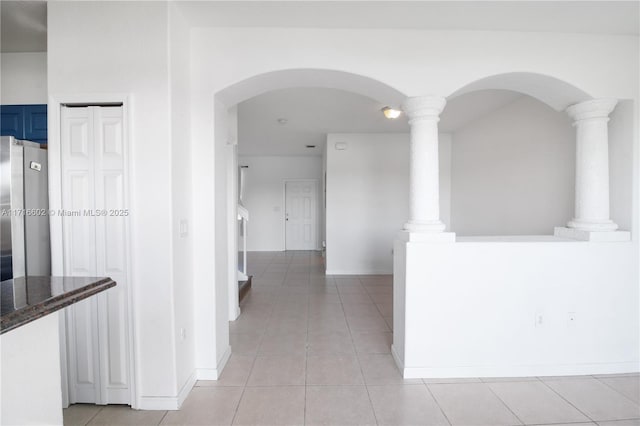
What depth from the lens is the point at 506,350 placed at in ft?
8.28

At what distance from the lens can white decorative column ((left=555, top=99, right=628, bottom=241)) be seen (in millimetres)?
2537

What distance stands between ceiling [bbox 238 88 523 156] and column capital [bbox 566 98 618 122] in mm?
1299

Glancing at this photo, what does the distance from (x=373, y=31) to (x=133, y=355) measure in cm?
291

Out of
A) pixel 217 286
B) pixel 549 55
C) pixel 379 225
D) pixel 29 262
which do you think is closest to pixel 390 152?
pixel 379 225

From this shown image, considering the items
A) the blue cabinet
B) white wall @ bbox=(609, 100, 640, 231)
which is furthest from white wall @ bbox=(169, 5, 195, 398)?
white wall @ bbox=(609, 100, 640, 231)

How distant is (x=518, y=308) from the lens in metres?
2.51

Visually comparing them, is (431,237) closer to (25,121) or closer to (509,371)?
(509,371)

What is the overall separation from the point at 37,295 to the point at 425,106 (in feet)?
8.39

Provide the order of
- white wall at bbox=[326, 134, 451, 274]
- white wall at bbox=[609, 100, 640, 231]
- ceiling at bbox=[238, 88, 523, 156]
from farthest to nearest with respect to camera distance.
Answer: white wall at bbox=[326, 134, 451, 274], ceiling at bbox=[238, 88, 523, 156], white wall at bbox=[609, 100, 640, 231]

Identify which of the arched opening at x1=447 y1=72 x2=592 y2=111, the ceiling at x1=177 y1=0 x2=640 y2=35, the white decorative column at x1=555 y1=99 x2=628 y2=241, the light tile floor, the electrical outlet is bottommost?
the light tile floor

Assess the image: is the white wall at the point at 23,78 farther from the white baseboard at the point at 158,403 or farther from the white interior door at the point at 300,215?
the white interior door at the point at 300,215

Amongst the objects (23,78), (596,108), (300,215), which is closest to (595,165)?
(596,108)

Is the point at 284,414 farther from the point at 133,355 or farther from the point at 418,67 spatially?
the point at 418,67

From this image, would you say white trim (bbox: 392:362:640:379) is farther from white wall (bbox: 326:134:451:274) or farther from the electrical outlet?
white wall (bbox: 326:134:451:274)
